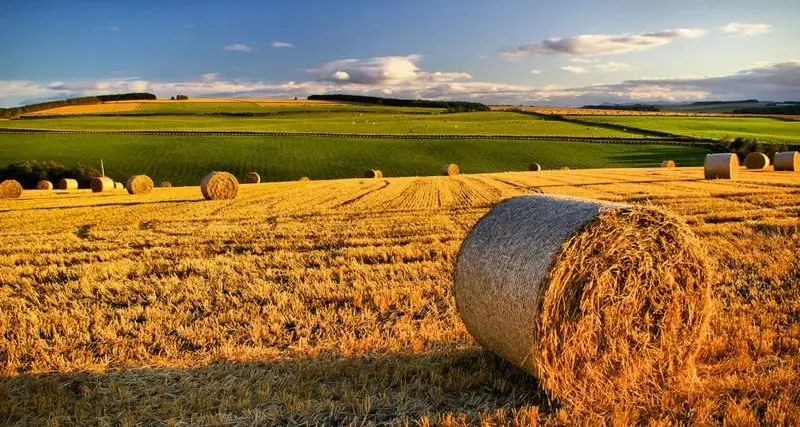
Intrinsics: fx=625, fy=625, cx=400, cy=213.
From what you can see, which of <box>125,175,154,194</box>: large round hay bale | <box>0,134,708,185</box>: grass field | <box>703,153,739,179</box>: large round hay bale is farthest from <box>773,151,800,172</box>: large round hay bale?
<box>125,175,154,194</box>: large round hay bale

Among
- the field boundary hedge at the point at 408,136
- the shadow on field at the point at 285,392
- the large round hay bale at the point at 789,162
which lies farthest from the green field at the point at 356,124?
the shadow on field at the point at 285,392

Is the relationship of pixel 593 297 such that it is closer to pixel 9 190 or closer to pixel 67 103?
pixel 9 190

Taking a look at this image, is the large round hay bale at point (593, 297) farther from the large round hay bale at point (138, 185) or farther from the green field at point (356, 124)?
the green field at point (356, 124)

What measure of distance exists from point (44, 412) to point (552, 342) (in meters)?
4.27

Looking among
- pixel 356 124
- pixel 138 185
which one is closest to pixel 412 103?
pixel 356 124

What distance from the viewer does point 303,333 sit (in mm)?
7246

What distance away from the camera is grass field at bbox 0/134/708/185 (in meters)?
51.2

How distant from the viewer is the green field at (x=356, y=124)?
78.1 metres

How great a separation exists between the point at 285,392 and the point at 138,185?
2755 cm

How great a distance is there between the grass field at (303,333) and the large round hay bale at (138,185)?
15.4 metres

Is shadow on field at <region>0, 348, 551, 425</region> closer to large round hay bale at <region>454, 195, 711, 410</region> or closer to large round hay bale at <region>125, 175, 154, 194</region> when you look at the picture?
large round hay bale at <region>454, 195, 711, 410</region>

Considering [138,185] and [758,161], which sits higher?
[138,185]

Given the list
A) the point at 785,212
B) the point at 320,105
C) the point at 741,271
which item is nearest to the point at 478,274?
the point at 741,271

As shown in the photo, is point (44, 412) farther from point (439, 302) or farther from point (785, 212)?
point (785, 212)
